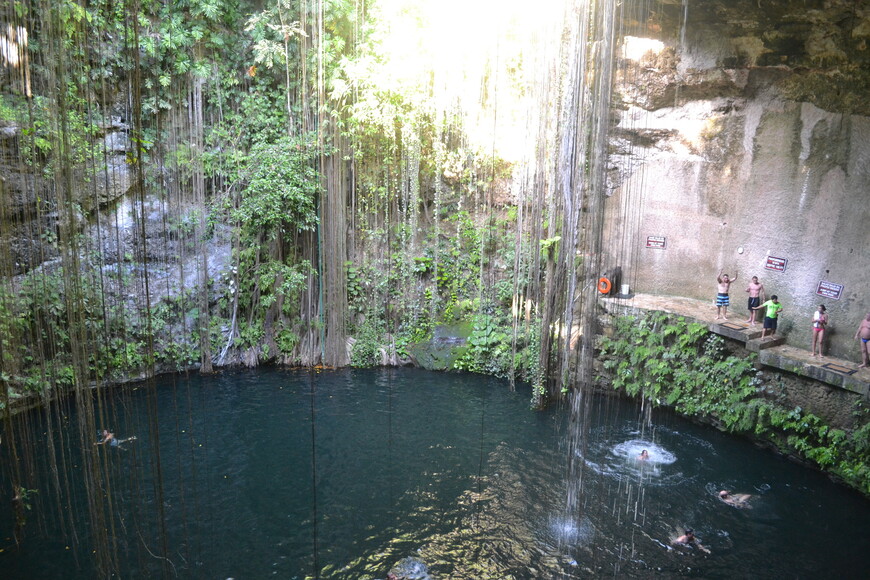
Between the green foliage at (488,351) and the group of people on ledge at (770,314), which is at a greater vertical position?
the group of people on ledge at (770,314)

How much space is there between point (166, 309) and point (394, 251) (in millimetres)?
4033

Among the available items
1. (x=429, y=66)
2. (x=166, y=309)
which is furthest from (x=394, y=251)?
(x=166, y=309)

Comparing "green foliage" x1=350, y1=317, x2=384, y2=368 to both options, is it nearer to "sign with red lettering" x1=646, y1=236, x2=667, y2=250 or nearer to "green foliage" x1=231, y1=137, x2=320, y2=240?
"green foliage" x1=231, y1=137, x2=320, y2=240

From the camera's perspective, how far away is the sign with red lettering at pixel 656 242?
10430mm

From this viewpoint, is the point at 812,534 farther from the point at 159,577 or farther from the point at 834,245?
the point at 159,577

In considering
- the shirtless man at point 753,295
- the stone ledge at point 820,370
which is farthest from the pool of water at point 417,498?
the shirtless man at point 753,295

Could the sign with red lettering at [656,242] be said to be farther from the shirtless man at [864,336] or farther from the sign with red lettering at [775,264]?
the shirtless man at [864,336]

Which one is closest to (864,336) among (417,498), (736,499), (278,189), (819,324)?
(819,324)

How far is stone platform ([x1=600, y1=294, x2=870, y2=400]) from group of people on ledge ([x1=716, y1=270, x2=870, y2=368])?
0.11 metres

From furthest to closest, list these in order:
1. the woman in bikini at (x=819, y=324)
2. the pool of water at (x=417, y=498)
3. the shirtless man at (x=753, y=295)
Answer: the shirtless man at (x=753, y=295)
the woman in bikini at (x=819, y=324)
the pool of water at (x=417, y=498)

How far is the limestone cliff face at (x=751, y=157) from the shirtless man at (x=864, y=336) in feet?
1.22

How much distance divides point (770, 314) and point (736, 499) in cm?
264

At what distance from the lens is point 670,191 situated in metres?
10.3

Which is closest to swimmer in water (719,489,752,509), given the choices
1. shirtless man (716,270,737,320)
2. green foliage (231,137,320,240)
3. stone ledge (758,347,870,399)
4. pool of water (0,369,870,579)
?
pool of water (0,369,870,579)
